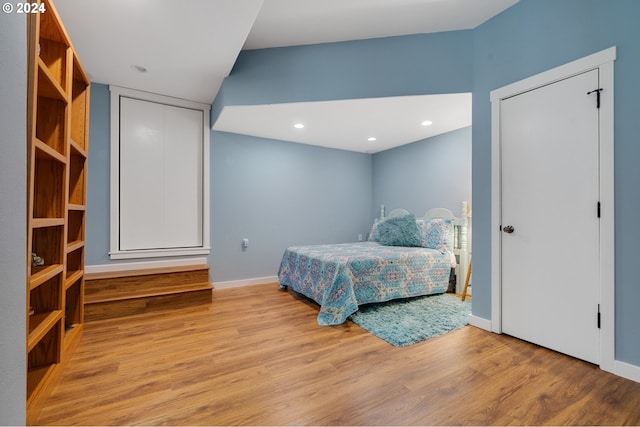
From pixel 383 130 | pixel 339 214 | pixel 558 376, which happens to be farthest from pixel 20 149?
pixel 339 214

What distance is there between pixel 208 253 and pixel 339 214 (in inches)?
86.8

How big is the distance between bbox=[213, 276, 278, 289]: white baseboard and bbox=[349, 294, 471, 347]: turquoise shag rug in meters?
1.65

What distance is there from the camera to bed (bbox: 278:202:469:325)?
2.67 metres

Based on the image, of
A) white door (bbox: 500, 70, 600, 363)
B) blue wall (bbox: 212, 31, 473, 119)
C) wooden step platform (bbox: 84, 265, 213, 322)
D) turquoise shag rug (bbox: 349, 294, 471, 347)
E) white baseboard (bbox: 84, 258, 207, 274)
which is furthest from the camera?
white baseboard (bbox: 84, 258, 207, 274)

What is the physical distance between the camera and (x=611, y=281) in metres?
1.76

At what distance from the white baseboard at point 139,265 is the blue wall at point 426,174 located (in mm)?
3143

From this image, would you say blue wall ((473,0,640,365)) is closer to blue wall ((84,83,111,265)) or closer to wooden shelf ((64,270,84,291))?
wooden shelf ((64,270,84,291))

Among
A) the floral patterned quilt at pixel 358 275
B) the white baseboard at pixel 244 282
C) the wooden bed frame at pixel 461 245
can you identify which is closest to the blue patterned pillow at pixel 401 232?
the floral patterned quilt at pixel 358 275

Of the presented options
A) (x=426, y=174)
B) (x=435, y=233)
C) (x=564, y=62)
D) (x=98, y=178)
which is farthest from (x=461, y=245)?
(x=98, y=178)

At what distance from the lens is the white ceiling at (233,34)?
198 centimetres

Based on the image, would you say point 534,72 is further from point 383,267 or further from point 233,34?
point 233,34

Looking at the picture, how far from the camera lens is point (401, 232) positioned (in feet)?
12.4

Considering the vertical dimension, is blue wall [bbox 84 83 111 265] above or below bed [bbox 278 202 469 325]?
above

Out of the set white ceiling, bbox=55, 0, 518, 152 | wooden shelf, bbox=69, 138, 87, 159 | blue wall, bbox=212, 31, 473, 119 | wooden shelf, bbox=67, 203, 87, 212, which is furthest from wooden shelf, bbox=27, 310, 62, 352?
blue wall, bbox=212, 31, 473, 119
